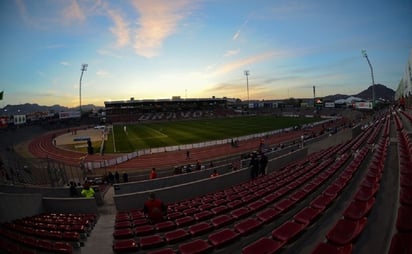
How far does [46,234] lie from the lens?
25.9ft

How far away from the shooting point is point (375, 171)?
9102mm

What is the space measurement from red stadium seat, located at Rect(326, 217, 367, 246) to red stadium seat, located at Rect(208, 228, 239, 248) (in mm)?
2062

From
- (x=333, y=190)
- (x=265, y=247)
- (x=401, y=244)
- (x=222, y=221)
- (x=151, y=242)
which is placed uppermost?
(x=401, y=244)

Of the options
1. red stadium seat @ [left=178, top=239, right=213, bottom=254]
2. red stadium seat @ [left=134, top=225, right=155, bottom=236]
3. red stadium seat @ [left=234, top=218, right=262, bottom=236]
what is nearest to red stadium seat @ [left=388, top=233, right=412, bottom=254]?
red stadium seat @ [left=234, top=218, right=262, bottom=236]

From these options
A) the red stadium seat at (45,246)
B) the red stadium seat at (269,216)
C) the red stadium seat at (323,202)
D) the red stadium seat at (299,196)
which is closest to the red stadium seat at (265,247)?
the red stadium seat at (269,216)

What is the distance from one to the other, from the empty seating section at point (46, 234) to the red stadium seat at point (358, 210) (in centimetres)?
657

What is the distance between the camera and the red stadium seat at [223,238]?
575 centimetres

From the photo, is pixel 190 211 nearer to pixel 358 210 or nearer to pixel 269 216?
pixel 269 216

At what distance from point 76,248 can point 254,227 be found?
514cm

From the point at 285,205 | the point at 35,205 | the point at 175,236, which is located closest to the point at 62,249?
the point at 175,236

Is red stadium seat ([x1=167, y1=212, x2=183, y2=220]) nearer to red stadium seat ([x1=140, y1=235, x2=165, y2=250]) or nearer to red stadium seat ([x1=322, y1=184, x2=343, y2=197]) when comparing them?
red stadium seat ([x1=140, y1=235, x2=165, y2=250])

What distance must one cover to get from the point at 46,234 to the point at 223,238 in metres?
5.64

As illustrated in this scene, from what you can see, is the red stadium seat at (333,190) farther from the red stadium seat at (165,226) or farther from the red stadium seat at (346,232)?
the red stadium seat at (165,226)

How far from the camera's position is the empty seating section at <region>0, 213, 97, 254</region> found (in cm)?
659
